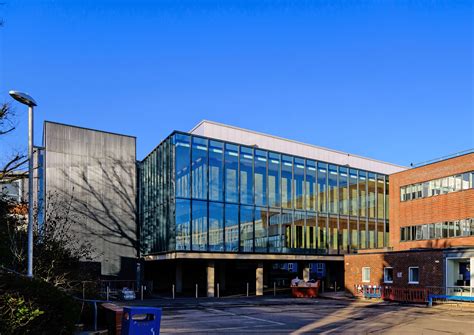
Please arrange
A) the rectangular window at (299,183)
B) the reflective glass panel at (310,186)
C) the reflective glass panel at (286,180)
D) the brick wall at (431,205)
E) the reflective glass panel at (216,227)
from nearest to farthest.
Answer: the reflective glass panel at (216,227) < the brick wall at (431,205) < the reflective glass panel at (286,180) < the rectangular window at (299,183) < the reflective glass panel at (310,186)

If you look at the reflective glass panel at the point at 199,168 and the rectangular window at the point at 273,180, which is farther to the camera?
the rectangular window at the point at 273,180

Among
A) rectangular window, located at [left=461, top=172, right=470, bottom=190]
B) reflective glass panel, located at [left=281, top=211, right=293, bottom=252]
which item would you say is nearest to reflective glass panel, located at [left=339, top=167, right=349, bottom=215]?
reflective glass panel, located at [left=281, top=211, right=293, bottom=252]

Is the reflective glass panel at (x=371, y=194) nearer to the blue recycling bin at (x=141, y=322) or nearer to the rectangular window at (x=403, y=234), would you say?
the rectangular window at (x=403, y=234)

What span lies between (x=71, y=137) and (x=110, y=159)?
12.2ft

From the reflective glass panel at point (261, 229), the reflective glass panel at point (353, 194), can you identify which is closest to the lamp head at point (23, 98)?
the reflective glass panel at point (261, 229)

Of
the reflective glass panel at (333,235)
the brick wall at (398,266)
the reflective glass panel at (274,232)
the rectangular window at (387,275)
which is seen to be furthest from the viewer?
the reflective glass panel at (333,235)

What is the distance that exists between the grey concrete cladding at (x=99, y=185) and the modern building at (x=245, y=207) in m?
1.57

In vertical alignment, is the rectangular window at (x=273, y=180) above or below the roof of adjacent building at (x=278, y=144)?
below

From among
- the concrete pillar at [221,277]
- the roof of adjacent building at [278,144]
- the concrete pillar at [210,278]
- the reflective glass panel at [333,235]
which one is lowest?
the concrete pillar at [221,277]

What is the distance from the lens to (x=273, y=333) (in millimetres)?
14188

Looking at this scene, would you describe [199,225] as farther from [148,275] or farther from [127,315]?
[127,315]

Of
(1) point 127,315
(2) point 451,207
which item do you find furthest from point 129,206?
(1) point 127,315

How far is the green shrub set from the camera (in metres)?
7.51

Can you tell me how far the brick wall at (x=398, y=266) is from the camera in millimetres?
27766
